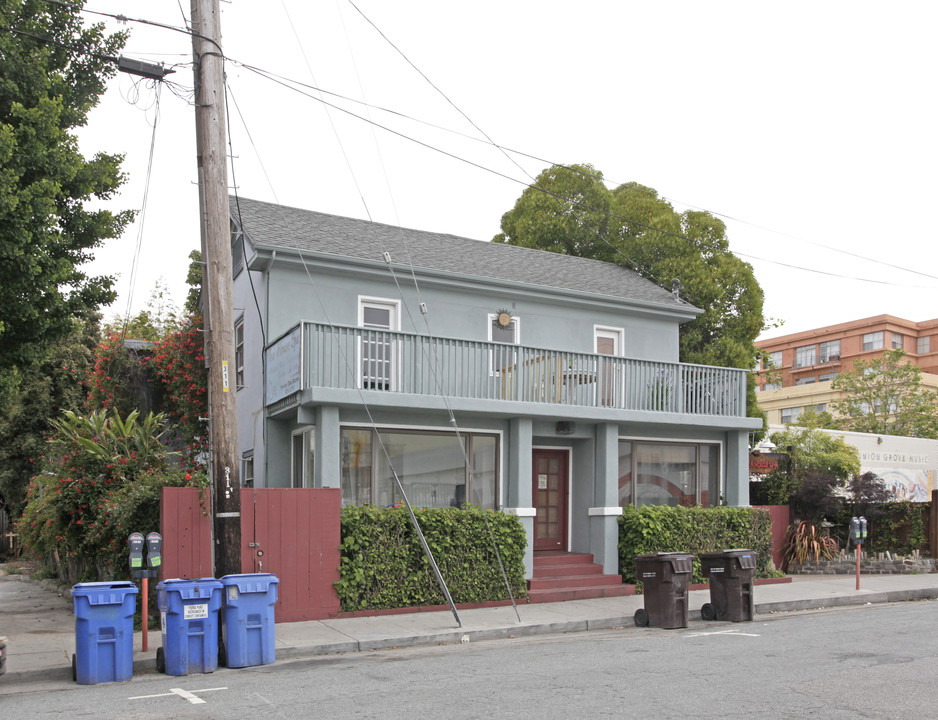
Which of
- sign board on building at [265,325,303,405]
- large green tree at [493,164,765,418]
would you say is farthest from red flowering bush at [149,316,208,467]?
large green tree at [493,164,765,418]

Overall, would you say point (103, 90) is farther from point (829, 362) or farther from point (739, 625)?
point (829, 362)

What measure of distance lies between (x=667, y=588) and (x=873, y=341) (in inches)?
2697

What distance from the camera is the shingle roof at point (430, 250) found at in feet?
55.4

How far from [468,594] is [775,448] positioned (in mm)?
11496

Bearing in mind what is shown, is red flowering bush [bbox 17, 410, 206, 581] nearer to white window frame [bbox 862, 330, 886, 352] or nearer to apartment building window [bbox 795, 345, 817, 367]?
white window frame [bbox 862, 330, 886, 352]

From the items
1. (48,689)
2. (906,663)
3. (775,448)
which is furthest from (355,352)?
(775,448)

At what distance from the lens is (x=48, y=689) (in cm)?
862

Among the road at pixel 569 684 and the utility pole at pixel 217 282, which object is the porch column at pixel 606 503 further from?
the utility pole at pixel 217 282

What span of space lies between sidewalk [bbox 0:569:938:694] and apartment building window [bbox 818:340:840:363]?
205 feet

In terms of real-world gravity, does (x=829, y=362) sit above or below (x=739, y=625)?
above

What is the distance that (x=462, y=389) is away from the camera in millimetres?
15117

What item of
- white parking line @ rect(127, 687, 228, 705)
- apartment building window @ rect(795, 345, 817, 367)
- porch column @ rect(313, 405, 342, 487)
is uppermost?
apartment building window @ rect(795, 345, 817, 367)

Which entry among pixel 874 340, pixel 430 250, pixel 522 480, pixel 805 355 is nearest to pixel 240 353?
pixel 430 250

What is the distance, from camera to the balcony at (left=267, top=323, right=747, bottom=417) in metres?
14.1
